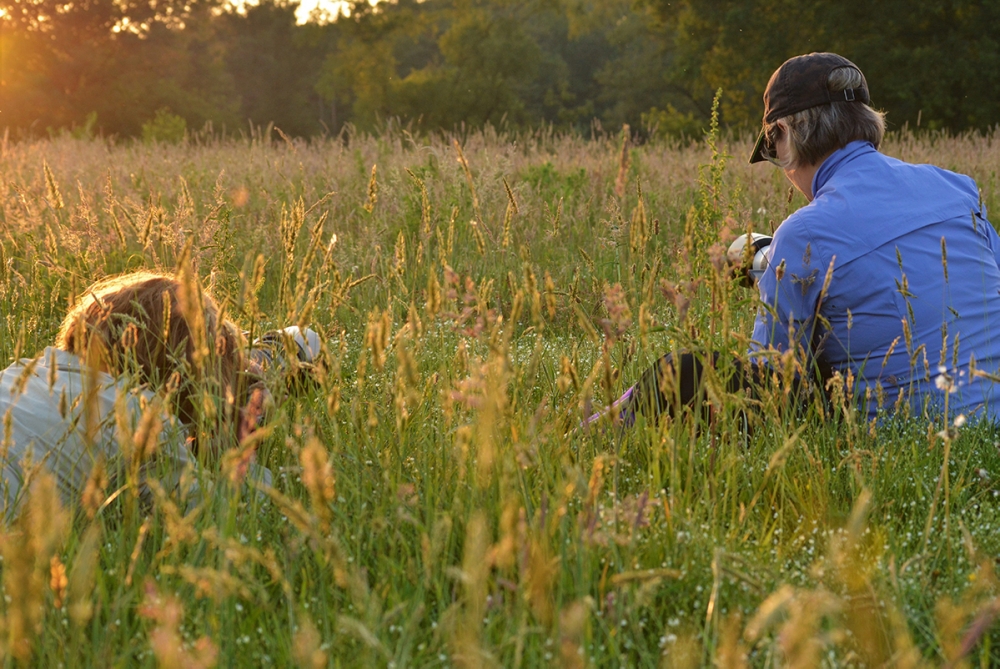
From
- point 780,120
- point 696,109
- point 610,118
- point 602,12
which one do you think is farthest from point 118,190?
point 602,12

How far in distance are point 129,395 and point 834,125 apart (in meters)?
2.25

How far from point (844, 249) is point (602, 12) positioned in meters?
46.2

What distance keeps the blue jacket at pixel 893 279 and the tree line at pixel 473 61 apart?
548 inches

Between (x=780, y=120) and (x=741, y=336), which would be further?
(x=780, y=120)

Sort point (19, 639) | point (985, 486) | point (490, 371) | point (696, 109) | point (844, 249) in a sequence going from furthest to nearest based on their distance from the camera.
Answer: point (696, 109) → point (844, 249) → point (985, 486) → point (490, 371) → point (19, 639)

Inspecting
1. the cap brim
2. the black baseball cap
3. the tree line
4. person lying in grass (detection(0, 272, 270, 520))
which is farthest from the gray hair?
the tree line

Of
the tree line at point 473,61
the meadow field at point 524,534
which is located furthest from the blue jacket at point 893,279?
the tree line at point 473,61

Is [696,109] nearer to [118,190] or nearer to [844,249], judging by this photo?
[118,190]

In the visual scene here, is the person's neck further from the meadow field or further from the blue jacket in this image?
the meadow field

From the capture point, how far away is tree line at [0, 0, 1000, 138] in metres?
22.5

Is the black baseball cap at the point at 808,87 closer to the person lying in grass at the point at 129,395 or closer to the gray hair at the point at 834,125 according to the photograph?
the gray hair at the point at 834,125

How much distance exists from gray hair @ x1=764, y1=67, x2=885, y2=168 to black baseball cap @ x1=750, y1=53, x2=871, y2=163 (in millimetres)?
16

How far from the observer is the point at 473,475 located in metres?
1.80

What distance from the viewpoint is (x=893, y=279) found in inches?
98.6
